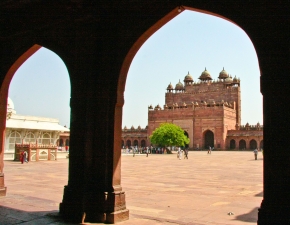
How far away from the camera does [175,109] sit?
207 feet

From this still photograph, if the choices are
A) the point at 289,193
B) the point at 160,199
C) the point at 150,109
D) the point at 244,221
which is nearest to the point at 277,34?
the point at 289,193

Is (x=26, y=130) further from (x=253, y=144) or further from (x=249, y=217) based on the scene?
(x=253, y=144)

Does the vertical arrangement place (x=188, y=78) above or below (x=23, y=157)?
above

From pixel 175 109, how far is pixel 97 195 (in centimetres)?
5807

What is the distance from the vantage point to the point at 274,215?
13.3ft

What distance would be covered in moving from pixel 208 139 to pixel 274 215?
58458mm

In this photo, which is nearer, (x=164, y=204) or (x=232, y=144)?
(x=164, y=204)

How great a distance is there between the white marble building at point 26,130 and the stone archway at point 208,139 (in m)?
36.6

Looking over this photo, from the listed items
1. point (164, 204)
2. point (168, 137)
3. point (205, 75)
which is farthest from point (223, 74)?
point (164, 204)

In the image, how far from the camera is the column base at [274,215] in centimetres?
399

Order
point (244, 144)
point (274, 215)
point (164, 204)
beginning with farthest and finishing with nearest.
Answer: point (244, 144), point (164, 204), point (274, 215)

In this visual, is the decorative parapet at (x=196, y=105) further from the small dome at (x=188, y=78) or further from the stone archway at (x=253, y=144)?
the small dome at (x=188, y=78)

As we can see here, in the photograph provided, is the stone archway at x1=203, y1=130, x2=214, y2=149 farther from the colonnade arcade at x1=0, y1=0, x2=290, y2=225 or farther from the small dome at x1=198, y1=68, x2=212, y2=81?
the colonnade arcade at x1=0, y1=0, x2=290, y2=225

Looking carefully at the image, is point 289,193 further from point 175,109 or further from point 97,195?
point 175,109
